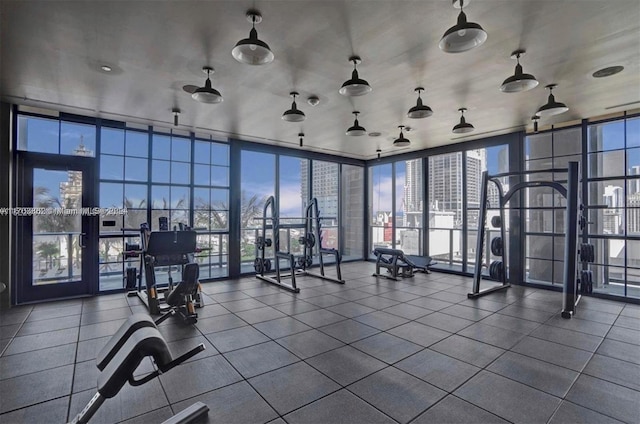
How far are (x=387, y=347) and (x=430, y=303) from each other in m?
2.07

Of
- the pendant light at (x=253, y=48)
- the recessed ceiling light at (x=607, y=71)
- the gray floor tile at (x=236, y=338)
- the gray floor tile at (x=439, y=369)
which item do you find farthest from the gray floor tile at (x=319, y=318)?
the recessed ceiling light at (x=607, y=71)

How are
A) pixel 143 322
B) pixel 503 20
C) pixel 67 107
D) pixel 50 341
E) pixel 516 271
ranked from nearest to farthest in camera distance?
pixel 143 322 → pixel 503 20 → pixel 50 341 → pixel 67 107 → pixel 516 271

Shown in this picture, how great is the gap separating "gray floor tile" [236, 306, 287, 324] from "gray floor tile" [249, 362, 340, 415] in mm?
1460

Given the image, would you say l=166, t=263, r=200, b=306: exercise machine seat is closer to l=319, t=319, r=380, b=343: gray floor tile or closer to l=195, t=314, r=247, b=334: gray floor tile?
l=195, t=314, r=247, b=334: gray floor tile

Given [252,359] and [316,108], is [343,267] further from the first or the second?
[252,359]

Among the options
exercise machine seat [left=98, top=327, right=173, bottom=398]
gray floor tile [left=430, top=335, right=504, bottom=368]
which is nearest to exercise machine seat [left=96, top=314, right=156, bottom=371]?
exercise machine seat [left=98, top=327, right=173, bottom=398]

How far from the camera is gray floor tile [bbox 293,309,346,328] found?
4347 millimetres

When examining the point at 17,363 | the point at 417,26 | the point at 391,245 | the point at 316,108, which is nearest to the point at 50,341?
the point at 17,363

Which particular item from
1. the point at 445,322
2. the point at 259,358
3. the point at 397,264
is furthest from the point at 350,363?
the point at 397,264

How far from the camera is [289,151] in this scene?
8.58 metres

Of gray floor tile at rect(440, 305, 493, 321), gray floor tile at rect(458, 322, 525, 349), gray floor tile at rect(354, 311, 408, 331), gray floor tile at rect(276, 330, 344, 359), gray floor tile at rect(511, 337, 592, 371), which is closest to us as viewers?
gray floor tile at rect(511, 337, 592, 371)

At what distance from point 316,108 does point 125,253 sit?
3.98 metres

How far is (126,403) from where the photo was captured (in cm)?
256

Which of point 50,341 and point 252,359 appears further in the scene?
point 50,341
